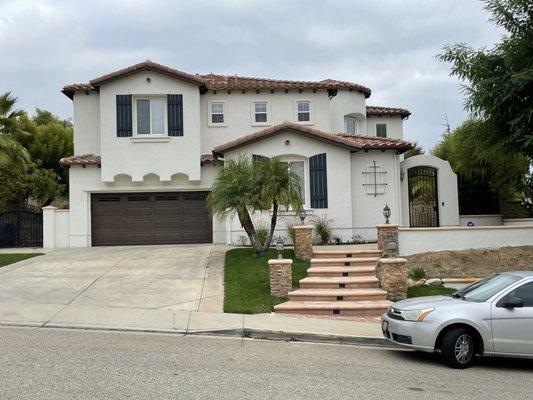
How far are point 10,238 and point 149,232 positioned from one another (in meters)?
5.57

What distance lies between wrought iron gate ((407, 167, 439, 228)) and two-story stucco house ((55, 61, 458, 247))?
18cm

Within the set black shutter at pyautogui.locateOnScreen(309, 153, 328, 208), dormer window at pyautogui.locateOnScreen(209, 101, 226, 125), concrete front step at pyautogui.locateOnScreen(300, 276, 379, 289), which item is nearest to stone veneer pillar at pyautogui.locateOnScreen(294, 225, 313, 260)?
concrete front step at pyautogui.locateOnScreen(300, 276, 379, 289)

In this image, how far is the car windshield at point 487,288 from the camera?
918cm

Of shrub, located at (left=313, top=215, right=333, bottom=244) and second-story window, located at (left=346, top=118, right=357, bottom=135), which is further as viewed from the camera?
second-story window, located at (left=346, top=118, right=357, bottom=135)

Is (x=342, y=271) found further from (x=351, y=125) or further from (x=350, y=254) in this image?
(x=351, y=125)

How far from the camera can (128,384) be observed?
22.8 feet

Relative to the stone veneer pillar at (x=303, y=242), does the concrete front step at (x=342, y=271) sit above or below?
below

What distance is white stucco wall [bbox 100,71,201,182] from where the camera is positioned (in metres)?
22.4

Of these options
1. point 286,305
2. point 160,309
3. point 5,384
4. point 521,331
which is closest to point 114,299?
point 160,309

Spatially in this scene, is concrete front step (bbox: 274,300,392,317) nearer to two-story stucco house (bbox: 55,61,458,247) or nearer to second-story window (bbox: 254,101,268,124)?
two-story stucco house (bbox: 55,61,458,247)

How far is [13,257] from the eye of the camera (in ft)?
61.5

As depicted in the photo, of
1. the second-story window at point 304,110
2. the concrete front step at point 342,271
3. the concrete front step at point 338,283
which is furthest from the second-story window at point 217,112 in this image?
the concrete front step at point 338,283

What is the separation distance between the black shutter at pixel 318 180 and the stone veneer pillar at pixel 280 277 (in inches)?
289

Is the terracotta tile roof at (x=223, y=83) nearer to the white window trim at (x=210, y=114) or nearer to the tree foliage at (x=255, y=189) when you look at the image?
the white window trim at (x=210, y=114)
